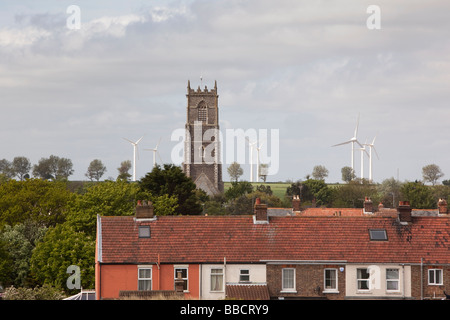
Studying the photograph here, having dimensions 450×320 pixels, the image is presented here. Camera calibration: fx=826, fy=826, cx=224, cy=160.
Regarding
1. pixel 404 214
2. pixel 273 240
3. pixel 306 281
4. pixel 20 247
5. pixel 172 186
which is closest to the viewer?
pixel 306 281

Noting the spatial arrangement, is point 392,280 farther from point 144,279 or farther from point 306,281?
point 144,279

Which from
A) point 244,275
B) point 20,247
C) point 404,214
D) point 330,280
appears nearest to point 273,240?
point 244,275

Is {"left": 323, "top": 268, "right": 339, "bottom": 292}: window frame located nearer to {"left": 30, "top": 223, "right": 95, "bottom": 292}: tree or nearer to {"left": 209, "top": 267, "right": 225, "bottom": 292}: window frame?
{"left": 209, "top": 267, "right": 225, "bottom": 292}: window frame

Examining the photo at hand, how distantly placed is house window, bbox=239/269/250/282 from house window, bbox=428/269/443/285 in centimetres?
1022

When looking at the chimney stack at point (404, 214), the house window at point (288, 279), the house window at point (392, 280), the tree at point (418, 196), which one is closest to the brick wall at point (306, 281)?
the house window at point (288, 279)

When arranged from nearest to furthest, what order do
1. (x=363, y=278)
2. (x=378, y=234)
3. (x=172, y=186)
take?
1. (x=363, y=278)
2. (x=378, y=234)
3. (x=172, y=186)

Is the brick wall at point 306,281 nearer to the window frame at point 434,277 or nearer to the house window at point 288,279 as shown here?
the house window at point 288,279

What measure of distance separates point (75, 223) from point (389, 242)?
35151mm

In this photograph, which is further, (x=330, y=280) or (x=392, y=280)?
(x=330, y=280)

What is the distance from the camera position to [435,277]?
46.6 m

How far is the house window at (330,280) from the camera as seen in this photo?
153 ft

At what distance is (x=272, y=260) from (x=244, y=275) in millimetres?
1805

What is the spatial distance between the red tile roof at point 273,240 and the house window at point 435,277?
24.5 inches

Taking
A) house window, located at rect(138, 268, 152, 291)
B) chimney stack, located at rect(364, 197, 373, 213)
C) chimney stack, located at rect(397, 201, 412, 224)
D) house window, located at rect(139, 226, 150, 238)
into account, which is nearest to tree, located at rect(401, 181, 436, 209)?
chimney stack, located at rect(364, 197, 373, 213)
